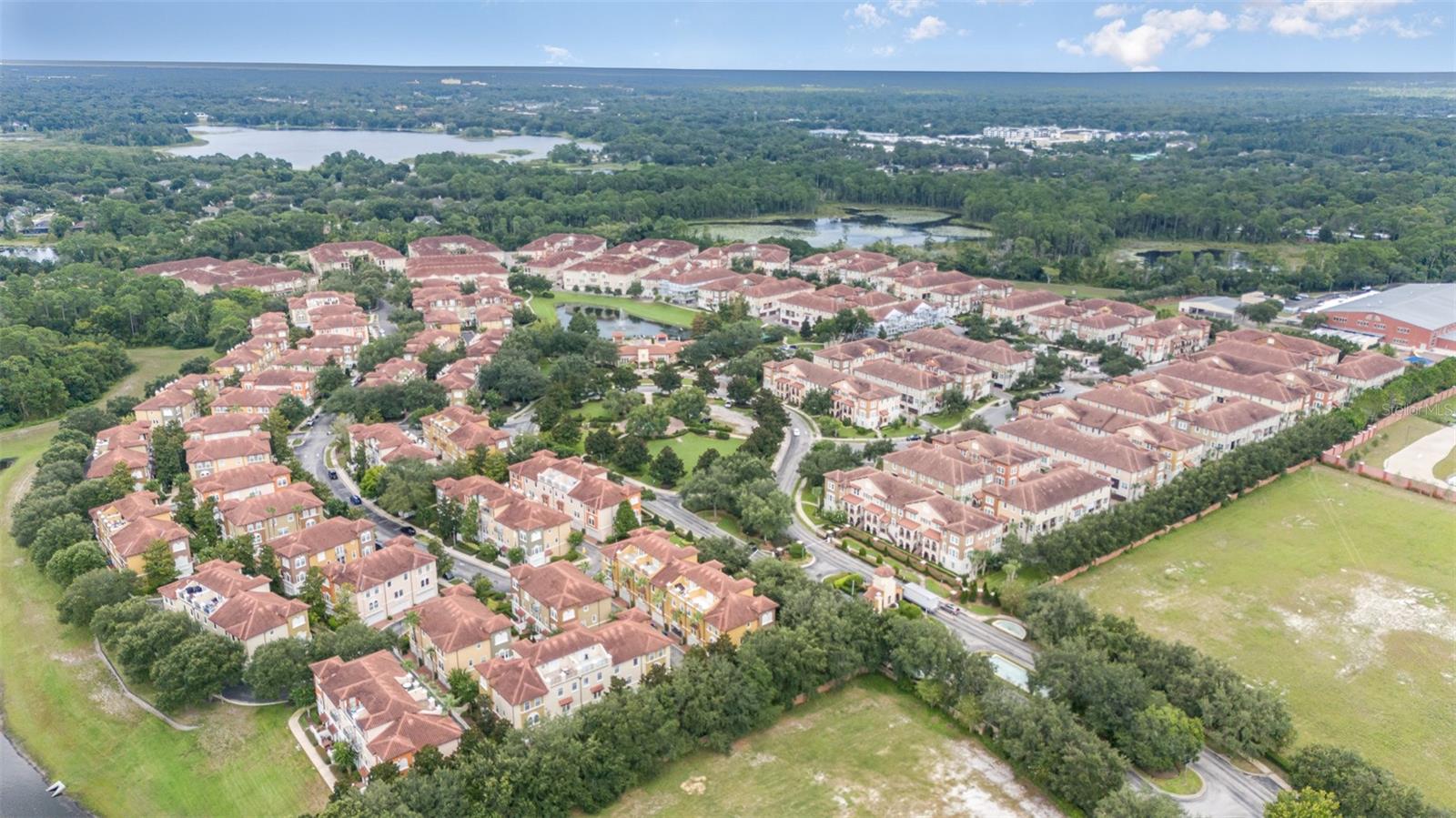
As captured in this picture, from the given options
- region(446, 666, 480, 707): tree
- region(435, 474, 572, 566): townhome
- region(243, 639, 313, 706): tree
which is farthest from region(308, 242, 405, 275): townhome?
region(446, 666, 480, 707): tree

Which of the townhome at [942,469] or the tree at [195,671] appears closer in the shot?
the tree at [195,671]

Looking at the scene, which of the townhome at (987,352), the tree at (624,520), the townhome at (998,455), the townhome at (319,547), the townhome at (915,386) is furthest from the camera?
the townhome at (987,352)

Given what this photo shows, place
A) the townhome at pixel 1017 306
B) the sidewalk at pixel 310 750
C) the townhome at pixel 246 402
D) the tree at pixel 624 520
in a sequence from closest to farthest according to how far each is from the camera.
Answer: the sidewalk at pixel 310 750, the tree at pixel 624 520, the townhome at pixel 246 402, the townhome at pixel 1017 306

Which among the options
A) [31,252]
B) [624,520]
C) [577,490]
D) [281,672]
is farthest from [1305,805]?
[31,252]

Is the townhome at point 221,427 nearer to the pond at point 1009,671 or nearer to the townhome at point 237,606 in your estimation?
the townhome at point 237,606

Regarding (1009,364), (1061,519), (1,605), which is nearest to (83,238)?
(1,605)

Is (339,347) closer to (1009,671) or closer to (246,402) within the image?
(246,402)

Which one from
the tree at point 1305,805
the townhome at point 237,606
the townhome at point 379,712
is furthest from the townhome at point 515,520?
the tree at point 1305,805
